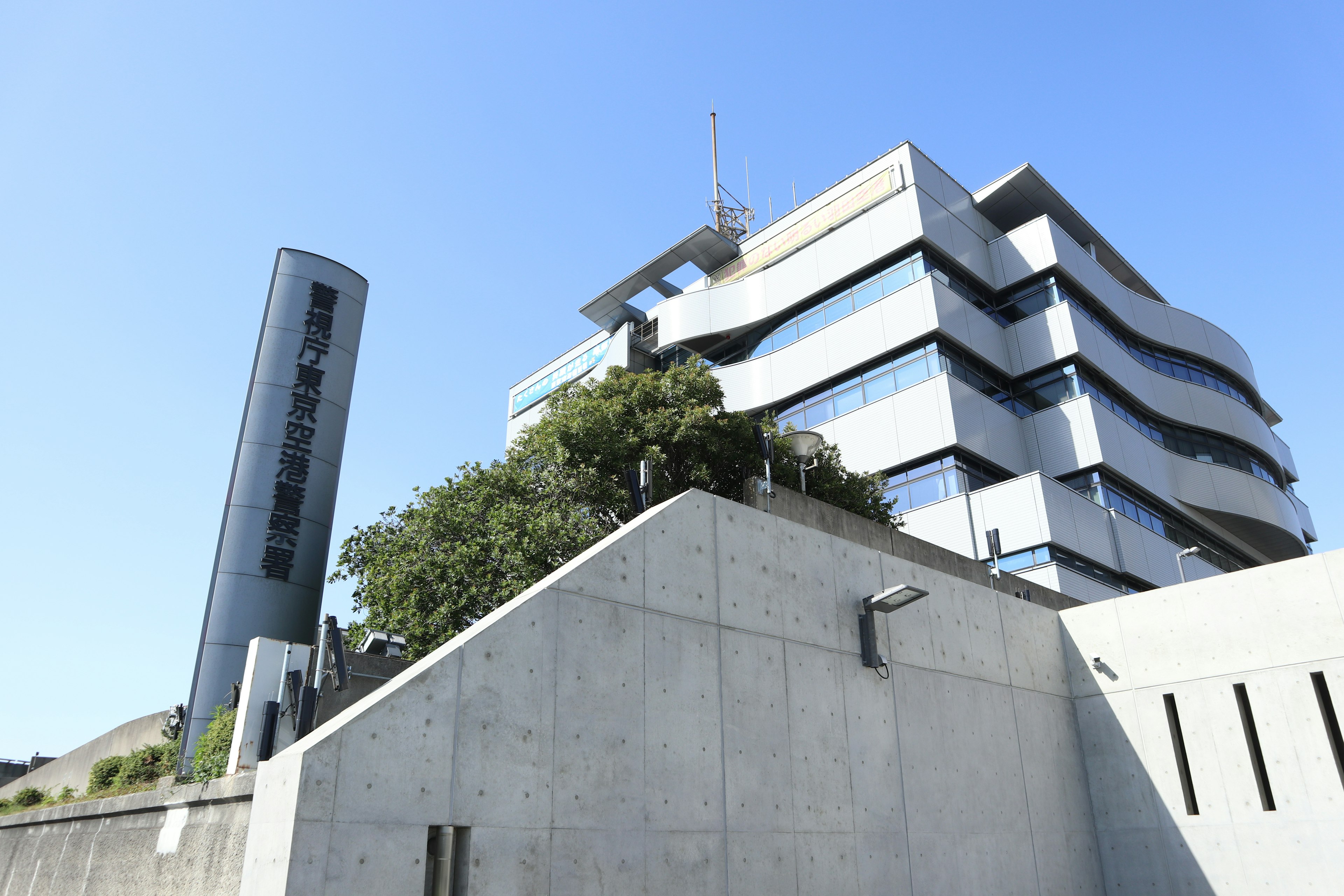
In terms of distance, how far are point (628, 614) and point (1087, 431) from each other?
2367cm

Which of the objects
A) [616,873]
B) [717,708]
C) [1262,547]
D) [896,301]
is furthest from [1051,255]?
[616,873]

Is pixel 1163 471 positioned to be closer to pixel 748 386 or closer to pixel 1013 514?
pixel 1013 514

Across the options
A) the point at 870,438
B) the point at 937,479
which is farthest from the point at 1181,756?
the point at 870,438

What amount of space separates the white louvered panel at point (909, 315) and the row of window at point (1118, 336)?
3.77m

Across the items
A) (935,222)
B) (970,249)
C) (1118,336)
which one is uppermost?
(935,222)

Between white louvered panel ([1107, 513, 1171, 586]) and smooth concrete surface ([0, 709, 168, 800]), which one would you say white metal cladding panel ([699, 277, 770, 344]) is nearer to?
white louvered panel ([1107, 513, 1171, 586])

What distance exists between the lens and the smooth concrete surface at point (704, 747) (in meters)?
7.44

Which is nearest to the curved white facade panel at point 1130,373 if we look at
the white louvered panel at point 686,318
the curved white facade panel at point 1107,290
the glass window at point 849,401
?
the curved white facade panel at point 1107,290

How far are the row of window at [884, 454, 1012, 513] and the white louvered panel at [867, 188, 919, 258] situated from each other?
7.97 meters

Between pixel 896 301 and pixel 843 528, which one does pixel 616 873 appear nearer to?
pixel 843 528

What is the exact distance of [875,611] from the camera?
13.0m

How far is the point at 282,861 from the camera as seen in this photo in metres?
6.73

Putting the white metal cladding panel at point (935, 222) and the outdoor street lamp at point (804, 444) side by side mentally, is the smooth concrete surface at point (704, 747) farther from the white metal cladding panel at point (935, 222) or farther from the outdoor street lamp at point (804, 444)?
the white metal cladding panel at point (935, 222)

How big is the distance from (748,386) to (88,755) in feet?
79.7
